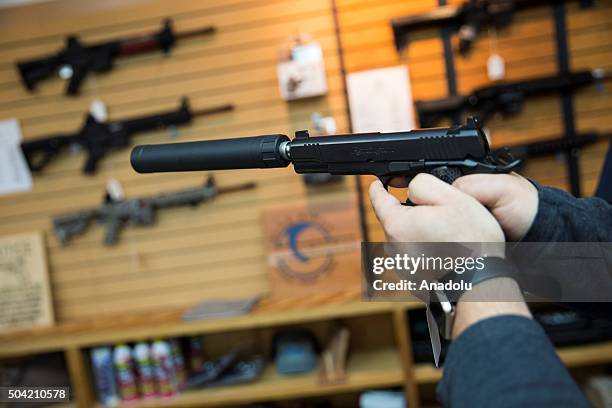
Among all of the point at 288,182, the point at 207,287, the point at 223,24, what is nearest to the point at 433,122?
the point at 288,182

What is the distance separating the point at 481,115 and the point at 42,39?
2.03 metres

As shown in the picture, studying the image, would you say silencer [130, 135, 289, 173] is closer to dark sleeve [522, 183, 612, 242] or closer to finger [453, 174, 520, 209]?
finger [453, 174, 520, 209]

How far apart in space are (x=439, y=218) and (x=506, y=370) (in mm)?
221

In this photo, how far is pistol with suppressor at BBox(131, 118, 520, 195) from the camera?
81cm

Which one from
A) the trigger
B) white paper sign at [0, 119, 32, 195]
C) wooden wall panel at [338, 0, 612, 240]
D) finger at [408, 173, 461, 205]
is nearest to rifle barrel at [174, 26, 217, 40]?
wooden wall panel at [338, 0, 612, 240]

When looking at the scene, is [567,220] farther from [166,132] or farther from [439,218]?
[166,132]

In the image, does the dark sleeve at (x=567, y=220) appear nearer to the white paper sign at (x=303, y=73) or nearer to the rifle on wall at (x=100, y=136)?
the white paper sign at (x=303, y=73)

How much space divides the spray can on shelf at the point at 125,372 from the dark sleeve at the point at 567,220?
1823mm

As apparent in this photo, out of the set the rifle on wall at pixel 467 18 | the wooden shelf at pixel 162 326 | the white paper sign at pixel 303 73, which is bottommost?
the wooden shelf at pixel 162 326

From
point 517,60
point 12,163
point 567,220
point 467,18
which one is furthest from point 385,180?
point 12,163

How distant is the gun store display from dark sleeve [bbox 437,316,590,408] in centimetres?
120

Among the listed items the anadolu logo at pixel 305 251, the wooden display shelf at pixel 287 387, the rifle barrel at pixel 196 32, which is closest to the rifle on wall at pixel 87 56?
the rifle barrel at pixel 196 32

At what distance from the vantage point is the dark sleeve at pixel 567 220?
2.59 feet

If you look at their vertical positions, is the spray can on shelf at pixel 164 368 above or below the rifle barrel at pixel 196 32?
below
